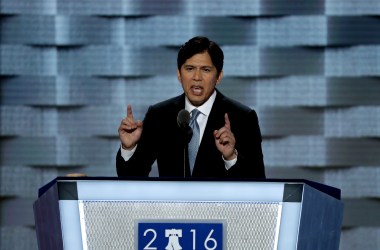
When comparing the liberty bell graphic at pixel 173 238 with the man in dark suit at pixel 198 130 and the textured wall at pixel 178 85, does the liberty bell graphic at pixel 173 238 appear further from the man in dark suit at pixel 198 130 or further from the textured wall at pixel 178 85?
the textured wall at pixel 178 85

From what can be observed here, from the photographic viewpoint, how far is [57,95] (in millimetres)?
4008

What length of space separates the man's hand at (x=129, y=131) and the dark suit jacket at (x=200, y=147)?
72mm

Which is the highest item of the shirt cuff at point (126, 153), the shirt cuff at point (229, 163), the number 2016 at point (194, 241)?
the shirt cuff at point (126, 153)

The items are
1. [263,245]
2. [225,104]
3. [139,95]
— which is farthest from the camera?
[139,95]

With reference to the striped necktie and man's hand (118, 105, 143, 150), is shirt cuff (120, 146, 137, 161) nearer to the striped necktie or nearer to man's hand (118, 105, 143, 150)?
man's hand (118, 105, 143, 150)

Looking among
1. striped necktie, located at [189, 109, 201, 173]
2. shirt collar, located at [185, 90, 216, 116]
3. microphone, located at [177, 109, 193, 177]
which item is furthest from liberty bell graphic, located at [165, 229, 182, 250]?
shirt collar, located at [185, 90, 216, 116]

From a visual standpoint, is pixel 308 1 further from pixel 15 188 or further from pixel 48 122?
pixel 15 188

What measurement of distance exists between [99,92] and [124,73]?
13 centimetres

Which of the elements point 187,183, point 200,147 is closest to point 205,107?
point 200,147

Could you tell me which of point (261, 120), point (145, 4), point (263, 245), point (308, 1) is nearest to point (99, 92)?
point (145, 4)

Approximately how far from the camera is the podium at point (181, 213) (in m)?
2.04

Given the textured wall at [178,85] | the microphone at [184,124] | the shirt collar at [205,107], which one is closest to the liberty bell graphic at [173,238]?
the microphone at [184,124]

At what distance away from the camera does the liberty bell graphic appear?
2.03 metres

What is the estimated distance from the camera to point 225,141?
7.91 ft
